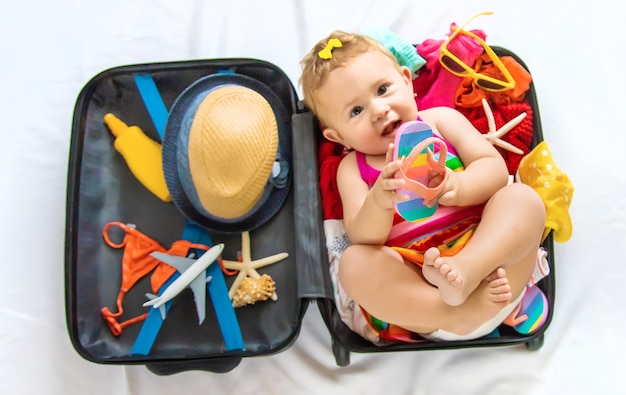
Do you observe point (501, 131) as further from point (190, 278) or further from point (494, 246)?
point (190, 278)

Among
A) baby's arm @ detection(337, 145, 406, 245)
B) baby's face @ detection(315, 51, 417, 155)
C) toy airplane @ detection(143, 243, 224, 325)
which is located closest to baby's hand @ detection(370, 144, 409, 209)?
baby's arm @ detection(337, 145, 406, 245)

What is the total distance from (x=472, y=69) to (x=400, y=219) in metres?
0.31

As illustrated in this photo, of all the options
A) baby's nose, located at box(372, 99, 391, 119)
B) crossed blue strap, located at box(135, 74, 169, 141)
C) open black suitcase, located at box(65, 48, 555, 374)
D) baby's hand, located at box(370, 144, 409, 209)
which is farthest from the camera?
crossed blue strap, located at box(135, 74, 169, 141)

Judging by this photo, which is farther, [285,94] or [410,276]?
[285,94]

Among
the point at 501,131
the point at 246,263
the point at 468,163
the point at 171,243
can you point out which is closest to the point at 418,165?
the point at 468,163

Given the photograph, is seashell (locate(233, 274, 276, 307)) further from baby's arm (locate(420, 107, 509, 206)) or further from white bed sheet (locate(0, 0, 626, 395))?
baby's arm (locate(420, 107, 509, 206))

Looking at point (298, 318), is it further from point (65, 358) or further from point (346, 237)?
point (65, 358)

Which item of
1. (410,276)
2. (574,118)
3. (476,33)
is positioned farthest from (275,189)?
(574,118)

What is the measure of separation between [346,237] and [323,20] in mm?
501

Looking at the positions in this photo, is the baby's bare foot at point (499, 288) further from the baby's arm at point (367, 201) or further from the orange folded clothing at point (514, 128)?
the orange folded clothing at point (514, 128)

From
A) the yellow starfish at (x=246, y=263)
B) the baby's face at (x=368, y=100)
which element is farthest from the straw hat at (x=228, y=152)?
the baby's face at (x=368, y=100)

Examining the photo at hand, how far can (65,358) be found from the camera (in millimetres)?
1073

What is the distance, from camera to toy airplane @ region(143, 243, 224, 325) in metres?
1.02

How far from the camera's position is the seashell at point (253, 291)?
3.37ft
